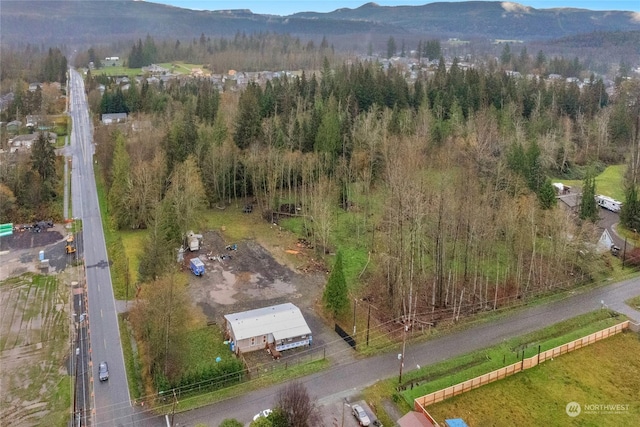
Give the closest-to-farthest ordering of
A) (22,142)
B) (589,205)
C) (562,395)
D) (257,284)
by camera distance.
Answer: (562,395)
(257,284)
(589,205)
(22,142)

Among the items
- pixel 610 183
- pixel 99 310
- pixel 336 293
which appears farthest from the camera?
pixel 610 183

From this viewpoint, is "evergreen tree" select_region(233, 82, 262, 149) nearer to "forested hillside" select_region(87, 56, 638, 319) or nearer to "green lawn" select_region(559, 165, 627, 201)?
"forested hillside" select_region(87, 56, 638, 319)

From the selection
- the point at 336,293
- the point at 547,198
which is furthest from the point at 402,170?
the point at 547,198

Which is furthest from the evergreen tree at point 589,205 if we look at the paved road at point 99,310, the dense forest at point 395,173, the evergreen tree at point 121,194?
the evergreen tree at point 121,194

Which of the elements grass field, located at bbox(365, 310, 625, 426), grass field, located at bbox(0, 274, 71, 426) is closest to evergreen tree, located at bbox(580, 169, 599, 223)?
grass field, located at bbox(365, 310, 625, 426)

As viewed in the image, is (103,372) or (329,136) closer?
(103,372)

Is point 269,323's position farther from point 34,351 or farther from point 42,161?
point 42,161
